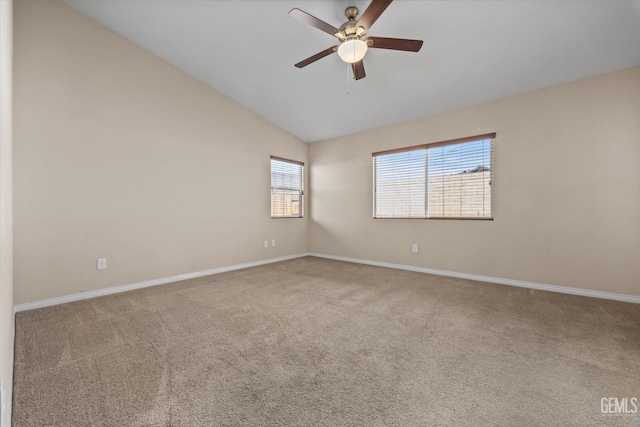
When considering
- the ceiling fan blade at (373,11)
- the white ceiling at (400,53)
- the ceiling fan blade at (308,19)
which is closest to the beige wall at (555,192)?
the white ceiling at (400,53)

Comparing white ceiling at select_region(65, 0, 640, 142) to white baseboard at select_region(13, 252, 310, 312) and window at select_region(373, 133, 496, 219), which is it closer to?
window at select_region(373, 133, 496, 219)

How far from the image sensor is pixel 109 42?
3174 millimetres

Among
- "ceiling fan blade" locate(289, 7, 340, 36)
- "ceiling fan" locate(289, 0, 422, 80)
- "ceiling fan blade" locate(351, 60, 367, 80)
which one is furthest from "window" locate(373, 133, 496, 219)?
"ceiling fan blade" locate(289, 7, 340, 36)

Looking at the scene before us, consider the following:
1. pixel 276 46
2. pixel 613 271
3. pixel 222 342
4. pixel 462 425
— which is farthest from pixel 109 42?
pixel 613 271

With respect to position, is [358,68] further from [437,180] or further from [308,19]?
[437,180]

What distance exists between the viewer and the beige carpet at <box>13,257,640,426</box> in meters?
1.31

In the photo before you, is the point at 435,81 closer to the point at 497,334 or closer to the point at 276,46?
the point at 276,46

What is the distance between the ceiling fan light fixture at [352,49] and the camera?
7.08ft

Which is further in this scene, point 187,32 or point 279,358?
point 187,32

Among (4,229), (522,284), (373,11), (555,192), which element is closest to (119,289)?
(4,229)

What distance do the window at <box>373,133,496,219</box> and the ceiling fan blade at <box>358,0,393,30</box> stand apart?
2.51 metres

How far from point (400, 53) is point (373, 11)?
1.17 m

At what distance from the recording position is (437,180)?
4125 mm

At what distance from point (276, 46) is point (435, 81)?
2.04 m
